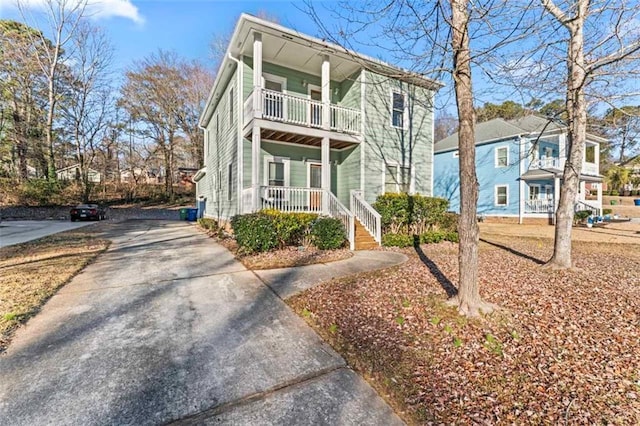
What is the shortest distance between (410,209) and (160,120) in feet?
97.2

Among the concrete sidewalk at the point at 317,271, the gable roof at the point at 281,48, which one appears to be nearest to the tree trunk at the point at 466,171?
the concrete sidewalk at the point at 317,271

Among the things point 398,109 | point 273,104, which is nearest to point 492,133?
point 398,109

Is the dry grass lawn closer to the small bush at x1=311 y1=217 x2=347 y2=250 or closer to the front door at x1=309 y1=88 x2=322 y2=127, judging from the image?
the small bush at x1=311 y1=217 x2=347 y2=250

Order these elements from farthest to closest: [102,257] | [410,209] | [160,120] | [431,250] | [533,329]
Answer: [160,120] → [410,209] → [431,250] → [102,257] → [533,329]

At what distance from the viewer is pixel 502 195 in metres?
19.5

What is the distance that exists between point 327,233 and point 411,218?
141 inches

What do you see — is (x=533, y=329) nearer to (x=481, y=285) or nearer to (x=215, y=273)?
(x=481, y=285)

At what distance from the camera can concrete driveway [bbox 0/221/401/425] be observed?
81.5 inches

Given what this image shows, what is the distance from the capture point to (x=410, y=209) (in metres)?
9.99

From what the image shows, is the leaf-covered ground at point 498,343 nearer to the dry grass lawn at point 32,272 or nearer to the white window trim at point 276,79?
the dry grass lawn at point 32,272

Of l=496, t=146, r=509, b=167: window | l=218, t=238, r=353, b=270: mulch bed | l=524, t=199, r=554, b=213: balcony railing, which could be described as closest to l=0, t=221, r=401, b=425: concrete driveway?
l=218, t=238, r=353, b=270: mulch bed

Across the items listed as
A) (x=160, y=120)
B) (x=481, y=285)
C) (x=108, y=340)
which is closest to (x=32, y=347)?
(x=108, y=340)

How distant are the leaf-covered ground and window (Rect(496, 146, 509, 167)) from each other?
51.8ft

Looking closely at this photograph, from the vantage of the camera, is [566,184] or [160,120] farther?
[160,120]
